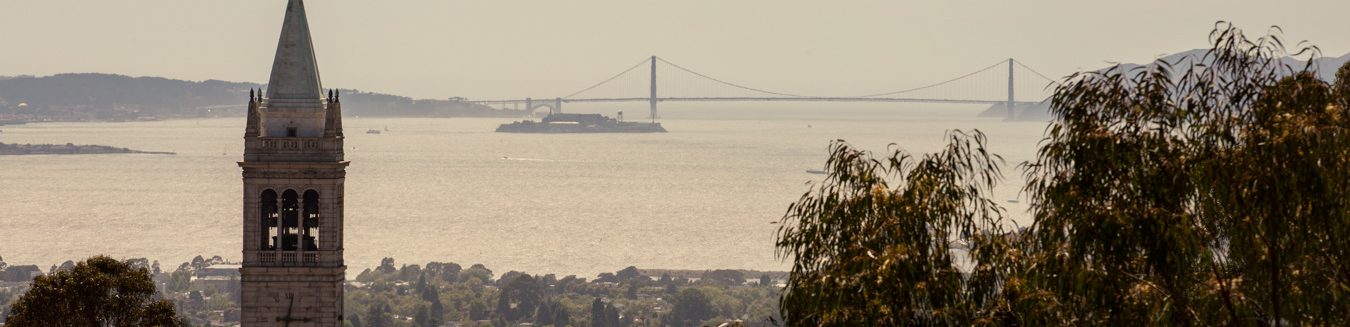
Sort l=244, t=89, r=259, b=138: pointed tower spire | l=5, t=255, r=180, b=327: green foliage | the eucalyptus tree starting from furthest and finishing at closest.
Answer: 1. l=244, t=89, r=259, b=138: pointed tower spire
2. l=5, t=255, r=180, b=327: green foliage
3. the eucalyptus tree

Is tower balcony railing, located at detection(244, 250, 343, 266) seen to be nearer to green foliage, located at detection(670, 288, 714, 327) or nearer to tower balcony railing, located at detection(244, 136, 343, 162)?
tower balcony railing, located at detection(244, 136, 343, 162)

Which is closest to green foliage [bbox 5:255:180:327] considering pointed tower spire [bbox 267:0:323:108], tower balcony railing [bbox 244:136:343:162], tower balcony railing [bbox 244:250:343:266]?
tower balcony railing [bbox 244:250:343:266]

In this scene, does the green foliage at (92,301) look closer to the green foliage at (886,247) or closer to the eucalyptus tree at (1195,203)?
the green foliage at (886,247)

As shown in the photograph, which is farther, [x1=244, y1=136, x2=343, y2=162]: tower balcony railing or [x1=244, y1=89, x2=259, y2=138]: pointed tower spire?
[x1=244, y1=136, x2=343, y2=162]: tower balcony railing

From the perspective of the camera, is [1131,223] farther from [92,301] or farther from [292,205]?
[92,301]

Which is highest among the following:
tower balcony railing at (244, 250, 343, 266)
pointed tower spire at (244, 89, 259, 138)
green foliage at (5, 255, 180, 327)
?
pointed tower spire at (244, 89, 259, 138)

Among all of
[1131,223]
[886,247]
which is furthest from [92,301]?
[1131,223]

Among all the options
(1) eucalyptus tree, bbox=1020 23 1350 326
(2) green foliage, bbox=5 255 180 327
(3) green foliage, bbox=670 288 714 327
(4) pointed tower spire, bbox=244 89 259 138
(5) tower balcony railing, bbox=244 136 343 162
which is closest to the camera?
(1) eucalyptus tree, bbox=1020 23 1350 326
